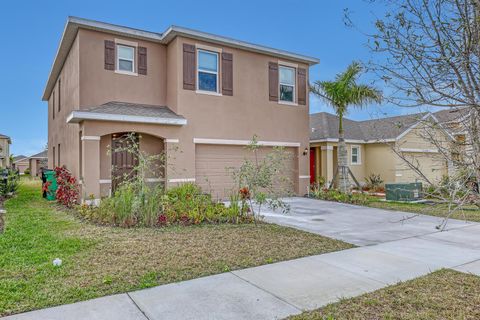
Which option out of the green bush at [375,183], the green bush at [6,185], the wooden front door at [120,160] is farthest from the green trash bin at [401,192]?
the green bush at [6,185]

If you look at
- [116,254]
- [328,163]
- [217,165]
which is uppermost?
[328,163]

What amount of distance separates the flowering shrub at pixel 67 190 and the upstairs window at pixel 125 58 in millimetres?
4407

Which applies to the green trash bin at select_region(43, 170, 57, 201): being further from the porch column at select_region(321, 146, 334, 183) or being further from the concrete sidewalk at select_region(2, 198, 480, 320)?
the porch column at select_region(321, 146, 334, 183)

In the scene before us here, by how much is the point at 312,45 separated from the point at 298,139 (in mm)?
5700

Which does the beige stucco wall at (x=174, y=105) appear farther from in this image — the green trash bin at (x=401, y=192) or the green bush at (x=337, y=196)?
the green trash bin at (x=401, y=192)

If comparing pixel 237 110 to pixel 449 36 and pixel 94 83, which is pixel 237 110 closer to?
pixel 94 83

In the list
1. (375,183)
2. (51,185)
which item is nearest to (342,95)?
(375,183)

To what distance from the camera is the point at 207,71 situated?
43.9ft

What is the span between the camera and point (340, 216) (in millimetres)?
10312

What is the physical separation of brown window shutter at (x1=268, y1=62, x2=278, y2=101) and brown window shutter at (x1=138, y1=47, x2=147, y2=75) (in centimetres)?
524

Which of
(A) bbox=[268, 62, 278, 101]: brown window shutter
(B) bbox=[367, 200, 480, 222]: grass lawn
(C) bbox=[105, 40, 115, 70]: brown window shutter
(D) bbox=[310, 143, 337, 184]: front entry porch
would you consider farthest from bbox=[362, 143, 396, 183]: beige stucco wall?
(C) bbox=[105, 40, 115, 70]: brown window shutter

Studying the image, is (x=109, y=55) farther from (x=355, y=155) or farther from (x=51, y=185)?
(x=355, y=155)

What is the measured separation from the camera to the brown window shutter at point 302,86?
1555cm

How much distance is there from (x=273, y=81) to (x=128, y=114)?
6.61 m
